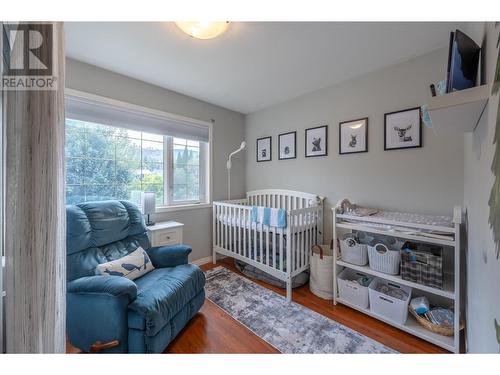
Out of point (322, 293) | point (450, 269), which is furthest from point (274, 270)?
point (450, 269)

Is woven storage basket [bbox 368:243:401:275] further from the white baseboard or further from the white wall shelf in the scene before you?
the white baseboard

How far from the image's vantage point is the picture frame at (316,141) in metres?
2.43

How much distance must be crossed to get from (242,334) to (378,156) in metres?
2.06

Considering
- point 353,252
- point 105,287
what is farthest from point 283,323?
point 105,287

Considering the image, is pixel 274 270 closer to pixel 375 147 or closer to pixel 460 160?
pixel 375 147

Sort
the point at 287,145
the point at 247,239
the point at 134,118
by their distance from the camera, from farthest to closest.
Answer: the point at 287,145 → the point at 247,239 → the point at 134,118

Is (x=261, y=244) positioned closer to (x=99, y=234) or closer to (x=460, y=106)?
(x=99, y=234)

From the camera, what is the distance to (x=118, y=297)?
1.21m

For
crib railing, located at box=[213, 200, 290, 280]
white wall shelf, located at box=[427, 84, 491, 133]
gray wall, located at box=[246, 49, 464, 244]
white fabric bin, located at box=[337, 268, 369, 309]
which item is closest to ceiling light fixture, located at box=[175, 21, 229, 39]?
white wall shelf, located at box=[427, 84, 491, 133]

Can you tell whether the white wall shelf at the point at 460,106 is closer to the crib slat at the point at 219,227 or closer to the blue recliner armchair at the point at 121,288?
the blue recliner armchair at the point at 121,288

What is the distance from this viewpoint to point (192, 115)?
9.00ft

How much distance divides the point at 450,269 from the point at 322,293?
108 centimetres

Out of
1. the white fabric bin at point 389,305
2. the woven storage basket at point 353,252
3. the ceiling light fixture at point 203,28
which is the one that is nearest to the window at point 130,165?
the ceiling light fixture at point 203,28
